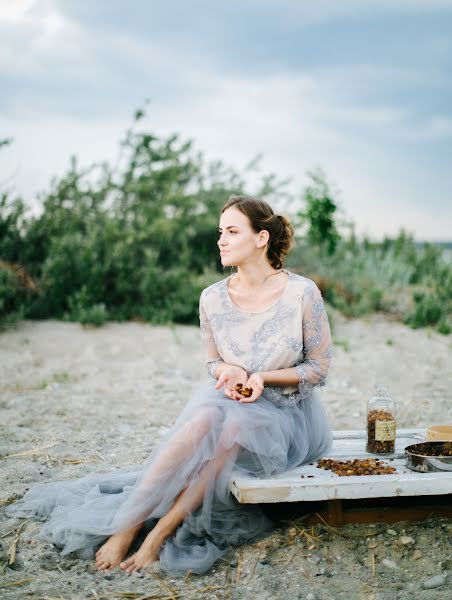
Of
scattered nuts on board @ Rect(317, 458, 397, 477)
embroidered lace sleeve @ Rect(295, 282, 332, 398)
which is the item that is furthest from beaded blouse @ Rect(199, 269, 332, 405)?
scattered nuts on board @ Rect(317, 458, 397, 477)

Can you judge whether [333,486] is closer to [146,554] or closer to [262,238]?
[146,554]

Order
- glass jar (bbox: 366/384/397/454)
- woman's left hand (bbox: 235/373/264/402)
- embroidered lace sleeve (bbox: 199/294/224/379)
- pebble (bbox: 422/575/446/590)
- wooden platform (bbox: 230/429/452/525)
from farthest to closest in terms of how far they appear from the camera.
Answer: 1. embroidered lace sleeve (bbox: 199/294/224/379)
2. glass jar (bbox: 366/384/397/454)
3. woman's left hand (bbox: 235/373/264/402)
4. wooden platform (bbox: 230/429/452/525)
5. pebble (bbox: 422/575/446/590)

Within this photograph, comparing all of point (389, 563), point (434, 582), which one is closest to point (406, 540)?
point (389, 563)

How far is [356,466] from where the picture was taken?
305 cm

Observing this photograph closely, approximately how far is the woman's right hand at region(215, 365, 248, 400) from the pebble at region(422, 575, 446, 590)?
3.63 feet

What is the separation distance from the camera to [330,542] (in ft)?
9.78

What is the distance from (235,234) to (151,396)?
8.95ft

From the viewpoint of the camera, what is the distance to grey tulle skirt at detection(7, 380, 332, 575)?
291cm

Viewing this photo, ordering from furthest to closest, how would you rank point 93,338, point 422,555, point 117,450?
point 93,338 → point 117,450 → point 422,555

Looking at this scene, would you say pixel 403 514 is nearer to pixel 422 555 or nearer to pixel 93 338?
pixel 422 555

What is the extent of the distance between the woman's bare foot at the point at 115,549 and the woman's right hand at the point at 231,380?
28.6 inches

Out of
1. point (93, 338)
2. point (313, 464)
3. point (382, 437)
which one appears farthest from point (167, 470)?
point (93, 338)

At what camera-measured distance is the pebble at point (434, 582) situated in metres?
2.67

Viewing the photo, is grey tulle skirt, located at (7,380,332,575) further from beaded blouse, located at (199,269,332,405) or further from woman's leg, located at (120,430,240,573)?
beaded blouse, located at (199,269,332,405)
